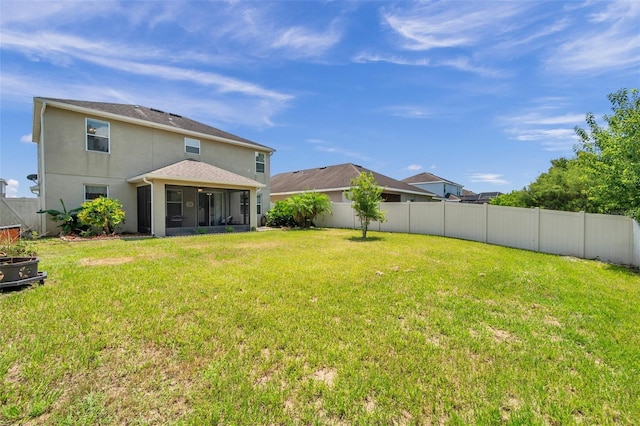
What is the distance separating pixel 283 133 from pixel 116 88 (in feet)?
38.6

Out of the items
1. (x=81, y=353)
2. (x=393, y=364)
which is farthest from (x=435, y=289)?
(x=81, y=353)

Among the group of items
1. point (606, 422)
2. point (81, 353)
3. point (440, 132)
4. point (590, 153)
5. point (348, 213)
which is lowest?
point (606, 422)

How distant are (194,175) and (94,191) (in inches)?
189

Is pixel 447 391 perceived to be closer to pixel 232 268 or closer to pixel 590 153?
pixel 232 268

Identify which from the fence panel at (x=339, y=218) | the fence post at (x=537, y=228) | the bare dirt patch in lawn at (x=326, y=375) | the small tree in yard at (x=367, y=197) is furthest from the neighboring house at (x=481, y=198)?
the bare dirt patch in lawn at (x=326, y=375)

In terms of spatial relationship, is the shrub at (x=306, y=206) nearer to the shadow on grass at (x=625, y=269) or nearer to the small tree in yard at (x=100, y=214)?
the small tree in yard at (x=100, y=214)

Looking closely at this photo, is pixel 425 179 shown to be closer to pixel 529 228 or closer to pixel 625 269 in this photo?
pixel 529 228

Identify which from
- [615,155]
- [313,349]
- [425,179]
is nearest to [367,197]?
[615,155]

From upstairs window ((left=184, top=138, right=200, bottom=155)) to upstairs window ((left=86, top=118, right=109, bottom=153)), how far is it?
387cm

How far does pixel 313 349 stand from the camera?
329 cm

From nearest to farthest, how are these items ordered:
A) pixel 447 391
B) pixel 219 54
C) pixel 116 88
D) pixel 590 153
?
pixel 447 391, pixel 590 153, pixel 219 54, pixel 116 88

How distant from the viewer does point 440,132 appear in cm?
A: 2161

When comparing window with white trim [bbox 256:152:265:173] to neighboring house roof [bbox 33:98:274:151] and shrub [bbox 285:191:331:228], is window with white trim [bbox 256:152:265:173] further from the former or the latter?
shrub [bbox 285:191:331:228]

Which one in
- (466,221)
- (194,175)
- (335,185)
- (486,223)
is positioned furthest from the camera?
(335,185)
